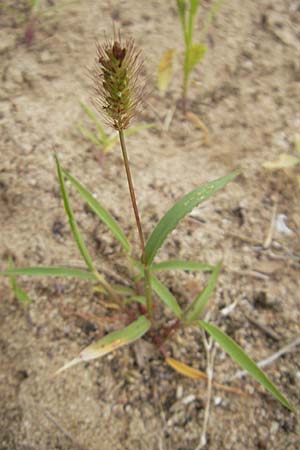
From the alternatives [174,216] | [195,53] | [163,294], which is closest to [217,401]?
[163,294]

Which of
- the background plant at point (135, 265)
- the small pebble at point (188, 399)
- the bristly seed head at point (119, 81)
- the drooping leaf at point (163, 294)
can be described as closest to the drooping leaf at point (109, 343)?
the background plant at point (135, 265)

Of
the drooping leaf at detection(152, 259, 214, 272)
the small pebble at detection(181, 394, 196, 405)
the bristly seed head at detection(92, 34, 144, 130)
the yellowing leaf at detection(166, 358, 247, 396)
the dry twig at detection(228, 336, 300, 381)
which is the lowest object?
the small pebble at detection(181, 394, 196, 405)

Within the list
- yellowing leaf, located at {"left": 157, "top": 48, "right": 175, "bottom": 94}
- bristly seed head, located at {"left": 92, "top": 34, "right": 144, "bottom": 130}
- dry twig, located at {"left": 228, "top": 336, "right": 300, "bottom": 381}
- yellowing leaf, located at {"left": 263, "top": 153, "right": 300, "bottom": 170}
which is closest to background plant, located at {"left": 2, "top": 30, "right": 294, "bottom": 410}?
bristly seed head, located at {"left": 92, "top": 34, "right": 144, "bottom": 130}

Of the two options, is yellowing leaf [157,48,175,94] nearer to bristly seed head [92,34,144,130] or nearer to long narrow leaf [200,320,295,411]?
bristly seed head [92,34,144,130]

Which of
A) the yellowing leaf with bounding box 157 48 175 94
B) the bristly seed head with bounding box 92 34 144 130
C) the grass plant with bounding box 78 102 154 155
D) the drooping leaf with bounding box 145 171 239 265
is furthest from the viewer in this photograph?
the yellowing leaf with bounding box 157 48 175 94

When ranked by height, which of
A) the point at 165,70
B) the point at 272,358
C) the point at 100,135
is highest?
the point at 165,70

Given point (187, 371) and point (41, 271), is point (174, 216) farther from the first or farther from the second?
point (187, 371)

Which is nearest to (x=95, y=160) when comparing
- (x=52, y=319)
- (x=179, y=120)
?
(x=179, y=120)

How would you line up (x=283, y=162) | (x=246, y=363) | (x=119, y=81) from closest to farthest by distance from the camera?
1. (x=119, y=81)
2. (x=246, y=363)
3. (x=283, y=162)
